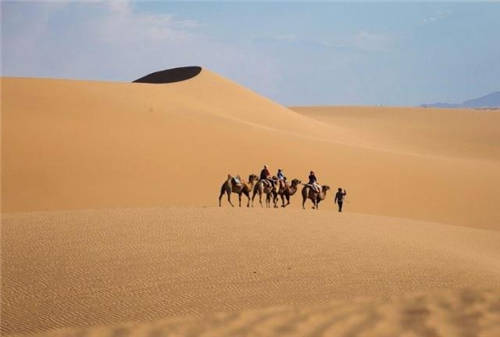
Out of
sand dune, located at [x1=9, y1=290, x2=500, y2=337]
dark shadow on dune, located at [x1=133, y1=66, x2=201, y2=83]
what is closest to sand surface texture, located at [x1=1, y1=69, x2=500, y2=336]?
sand dune, located at [x1=9, y1=290, x2=500, y2=337]

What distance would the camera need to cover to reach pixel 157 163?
2461cm

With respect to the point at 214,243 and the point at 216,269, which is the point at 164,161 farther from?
the point at 216,269

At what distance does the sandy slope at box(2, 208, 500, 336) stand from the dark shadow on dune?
1648 inches

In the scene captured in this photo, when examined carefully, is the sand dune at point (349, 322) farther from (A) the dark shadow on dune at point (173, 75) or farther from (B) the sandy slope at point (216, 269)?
(A) the dark shadow on dune at point (173, 75)

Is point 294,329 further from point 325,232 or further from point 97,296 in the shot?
point 325,232

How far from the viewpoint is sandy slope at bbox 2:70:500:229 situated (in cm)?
2175

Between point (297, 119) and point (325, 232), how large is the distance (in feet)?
117

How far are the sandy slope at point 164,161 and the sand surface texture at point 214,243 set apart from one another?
4.0 inches

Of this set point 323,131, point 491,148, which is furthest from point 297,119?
point 491,148

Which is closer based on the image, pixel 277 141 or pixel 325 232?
pixel 325 232

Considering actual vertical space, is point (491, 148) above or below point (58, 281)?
above

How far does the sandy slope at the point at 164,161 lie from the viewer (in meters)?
21.8

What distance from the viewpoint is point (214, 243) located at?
396 inches

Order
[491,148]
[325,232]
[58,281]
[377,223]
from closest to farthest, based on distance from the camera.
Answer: [58,281], [325,232], [377,223], [491,148]
